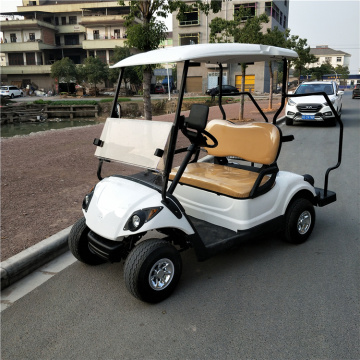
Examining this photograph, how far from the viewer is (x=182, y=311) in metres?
2.95

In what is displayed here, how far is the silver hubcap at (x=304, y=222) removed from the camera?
Result: 13.5ft

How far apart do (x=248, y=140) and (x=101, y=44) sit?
2169 inches

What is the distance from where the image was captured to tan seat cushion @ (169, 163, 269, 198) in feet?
11.8

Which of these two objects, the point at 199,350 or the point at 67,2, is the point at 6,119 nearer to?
the point at 199,350

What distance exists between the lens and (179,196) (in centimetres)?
404

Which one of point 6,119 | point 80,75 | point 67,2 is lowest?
point 6,119

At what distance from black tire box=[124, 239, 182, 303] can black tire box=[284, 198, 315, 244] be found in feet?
4.89

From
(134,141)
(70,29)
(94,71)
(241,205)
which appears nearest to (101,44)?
(70,29)

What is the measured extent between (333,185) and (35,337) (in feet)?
17.6

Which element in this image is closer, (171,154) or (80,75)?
(171,154)

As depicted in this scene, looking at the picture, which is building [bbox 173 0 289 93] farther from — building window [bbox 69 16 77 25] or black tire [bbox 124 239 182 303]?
black tire [bbox 124 239 182 303]

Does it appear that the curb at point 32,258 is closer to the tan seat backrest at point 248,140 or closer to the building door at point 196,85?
the tan seat backrest at point 248,140

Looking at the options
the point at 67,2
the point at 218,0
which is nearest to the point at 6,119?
the point at 218,0

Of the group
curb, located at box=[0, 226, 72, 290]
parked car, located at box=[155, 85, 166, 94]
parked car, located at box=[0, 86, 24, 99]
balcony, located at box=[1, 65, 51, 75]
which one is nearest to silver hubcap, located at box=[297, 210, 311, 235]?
curb, located at box=[0, 226, 72, 290]
